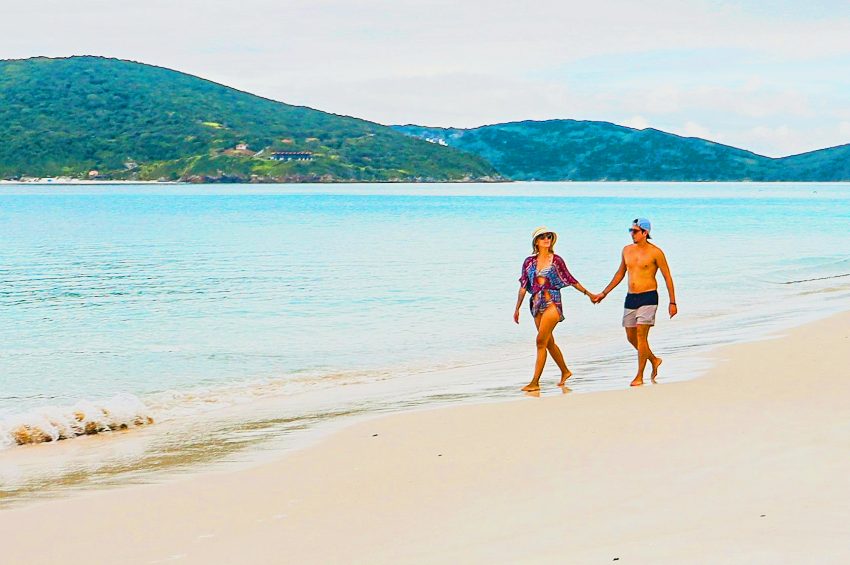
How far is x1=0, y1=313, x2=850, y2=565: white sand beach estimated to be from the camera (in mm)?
5969

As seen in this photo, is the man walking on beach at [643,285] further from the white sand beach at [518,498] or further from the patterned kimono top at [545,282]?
the white sand beach at [518,498]

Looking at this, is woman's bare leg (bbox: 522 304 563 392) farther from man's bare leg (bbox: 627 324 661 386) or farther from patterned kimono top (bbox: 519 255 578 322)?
man's bare leg (bbox: 627 324 661 386)

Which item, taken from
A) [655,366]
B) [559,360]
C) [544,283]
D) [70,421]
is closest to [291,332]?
[559,360]

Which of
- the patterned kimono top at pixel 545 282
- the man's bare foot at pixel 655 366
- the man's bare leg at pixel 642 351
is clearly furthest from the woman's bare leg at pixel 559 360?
the man's bare foot at pixel 655 366

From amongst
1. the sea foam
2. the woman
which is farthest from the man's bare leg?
the sea foam

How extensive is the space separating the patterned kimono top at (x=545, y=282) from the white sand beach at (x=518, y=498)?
1940 mm

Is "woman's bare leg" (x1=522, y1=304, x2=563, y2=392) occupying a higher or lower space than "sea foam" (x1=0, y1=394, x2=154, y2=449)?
higher

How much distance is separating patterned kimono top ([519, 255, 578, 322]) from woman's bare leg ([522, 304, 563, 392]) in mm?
65

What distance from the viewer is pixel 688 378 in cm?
1211

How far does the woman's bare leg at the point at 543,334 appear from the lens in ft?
39.3

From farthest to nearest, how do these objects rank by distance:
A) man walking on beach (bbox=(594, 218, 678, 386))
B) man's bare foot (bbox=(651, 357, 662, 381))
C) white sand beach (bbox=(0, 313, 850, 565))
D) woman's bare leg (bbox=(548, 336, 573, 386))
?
woman's bare leg (bbox=(548, 336, 573, 386)), man's bare foot (bbox=(651, 357, 662, 381)), man walking on beach (bbox=(594, 218, 678, 386)), white sand beach (bbox=(0, 313, 850, 565))

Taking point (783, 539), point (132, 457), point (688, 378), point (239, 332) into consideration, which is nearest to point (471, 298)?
point (239, 332)

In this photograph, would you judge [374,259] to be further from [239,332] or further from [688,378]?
[688,378]

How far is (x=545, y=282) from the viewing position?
11.9m
